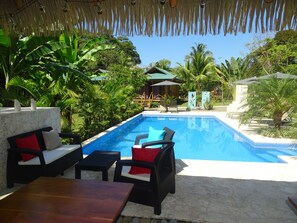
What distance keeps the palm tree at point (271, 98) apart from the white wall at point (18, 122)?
23.4 ft

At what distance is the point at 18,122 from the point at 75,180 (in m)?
2.47

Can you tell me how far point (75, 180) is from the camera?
266cm

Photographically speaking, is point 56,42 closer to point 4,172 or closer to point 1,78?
point 1,78

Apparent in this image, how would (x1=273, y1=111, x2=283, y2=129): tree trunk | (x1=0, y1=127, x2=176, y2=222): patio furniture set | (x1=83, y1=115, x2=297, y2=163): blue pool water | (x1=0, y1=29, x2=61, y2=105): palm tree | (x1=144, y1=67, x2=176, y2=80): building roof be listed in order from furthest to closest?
(x1=144, y1=67, x2=176, y2=80): building roof, (x1=273, y1=111, x2=283, y2=129): tree trunk, (x1=83, y1=115, x2=297, y2=163): blue pool water, (x1=0, y1=29, x2=61, y2=105): palm tree, (x1=0, y1=127, x2=176, y2=222): patio furniture set

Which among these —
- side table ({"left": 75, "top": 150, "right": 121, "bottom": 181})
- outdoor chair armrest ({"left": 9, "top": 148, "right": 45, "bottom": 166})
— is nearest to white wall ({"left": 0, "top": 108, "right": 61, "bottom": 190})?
outdoor chair armrest ({"left": 9, "top": 148, "right": 45, "bottom": 166})

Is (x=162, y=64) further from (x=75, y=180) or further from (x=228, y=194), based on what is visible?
(x=75, y=180)

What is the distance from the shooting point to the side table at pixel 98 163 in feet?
13.1

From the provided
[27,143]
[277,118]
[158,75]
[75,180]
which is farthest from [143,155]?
[158,75]

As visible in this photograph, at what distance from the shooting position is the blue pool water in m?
7.65

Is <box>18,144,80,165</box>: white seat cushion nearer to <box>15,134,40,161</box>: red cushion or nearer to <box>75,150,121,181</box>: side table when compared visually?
<box>15,134,40,161</box>: red cushion

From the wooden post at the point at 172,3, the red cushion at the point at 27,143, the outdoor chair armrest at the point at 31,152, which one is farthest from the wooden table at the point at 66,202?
the wooden post at the point at 172,3

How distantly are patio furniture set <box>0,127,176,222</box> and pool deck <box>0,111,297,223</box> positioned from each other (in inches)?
10.8

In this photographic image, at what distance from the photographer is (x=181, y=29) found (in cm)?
272

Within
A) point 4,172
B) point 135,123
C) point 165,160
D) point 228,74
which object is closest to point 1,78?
point 4,172
